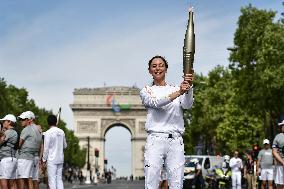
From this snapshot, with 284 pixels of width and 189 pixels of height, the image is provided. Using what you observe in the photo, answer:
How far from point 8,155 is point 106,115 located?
117m

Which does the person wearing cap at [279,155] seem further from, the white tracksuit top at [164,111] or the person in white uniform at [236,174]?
the person in white uniform at [236,174]

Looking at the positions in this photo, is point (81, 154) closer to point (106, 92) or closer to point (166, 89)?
point (106, 92)

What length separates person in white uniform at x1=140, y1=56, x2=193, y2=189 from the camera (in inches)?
314

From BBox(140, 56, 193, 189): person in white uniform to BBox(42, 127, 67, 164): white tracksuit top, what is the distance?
602 centimetres

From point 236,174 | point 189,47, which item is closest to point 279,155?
point 189,47

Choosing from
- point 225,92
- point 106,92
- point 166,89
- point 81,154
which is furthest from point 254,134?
point 81,154

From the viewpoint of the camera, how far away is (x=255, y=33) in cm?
4416

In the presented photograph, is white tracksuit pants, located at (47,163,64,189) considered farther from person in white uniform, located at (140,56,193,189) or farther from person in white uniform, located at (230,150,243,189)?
person in white uniform, located at (230,150,243,189)

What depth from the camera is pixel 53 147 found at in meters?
14.0

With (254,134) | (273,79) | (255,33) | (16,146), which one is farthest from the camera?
(254,134)

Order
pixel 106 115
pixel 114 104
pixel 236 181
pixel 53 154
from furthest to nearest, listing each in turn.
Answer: pixel 106 115
pixel 114 104
pixel 236 181
pixel 53 154

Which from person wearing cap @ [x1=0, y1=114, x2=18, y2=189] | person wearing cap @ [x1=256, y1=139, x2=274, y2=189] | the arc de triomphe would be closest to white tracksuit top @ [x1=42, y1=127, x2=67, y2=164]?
person wearing cap @ [x1=0, y1=114, x2=18, y2=189]

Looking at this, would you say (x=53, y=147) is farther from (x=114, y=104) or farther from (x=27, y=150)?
(x=114, y=104)

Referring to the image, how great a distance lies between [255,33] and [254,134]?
2197cm
